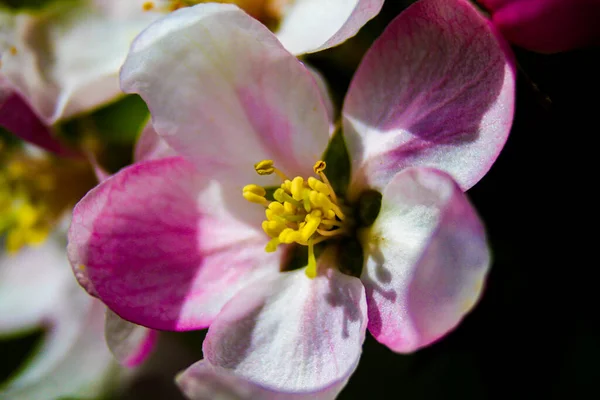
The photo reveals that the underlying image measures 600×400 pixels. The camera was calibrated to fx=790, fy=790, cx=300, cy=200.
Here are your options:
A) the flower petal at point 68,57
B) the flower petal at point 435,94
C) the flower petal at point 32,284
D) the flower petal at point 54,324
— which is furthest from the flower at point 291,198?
the flower petal at point 32,284

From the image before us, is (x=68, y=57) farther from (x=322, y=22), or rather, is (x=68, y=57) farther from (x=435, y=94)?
(x=435, y=94)

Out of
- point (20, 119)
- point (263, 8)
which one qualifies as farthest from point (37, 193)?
point (263, 8)

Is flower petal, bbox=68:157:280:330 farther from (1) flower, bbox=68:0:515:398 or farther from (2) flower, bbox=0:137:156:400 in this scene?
(2) flower, bbox=0:137:156:400

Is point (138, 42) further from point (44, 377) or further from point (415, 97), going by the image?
point (44, 377)

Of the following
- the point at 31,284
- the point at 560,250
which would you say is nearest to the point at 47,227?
the point at 31,284

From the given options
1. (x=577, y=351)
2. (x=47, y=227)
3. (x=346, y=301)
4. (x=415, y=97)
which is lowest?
(x=577, y=351)

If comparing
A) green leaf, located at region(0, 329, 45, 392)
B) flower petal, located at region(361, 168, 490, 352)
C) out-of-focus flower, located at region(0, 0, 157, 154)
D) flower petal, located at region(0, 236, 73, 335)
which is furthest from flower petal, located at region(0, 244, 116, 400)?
flower petal, located at region(361, 168, 490, 352)
